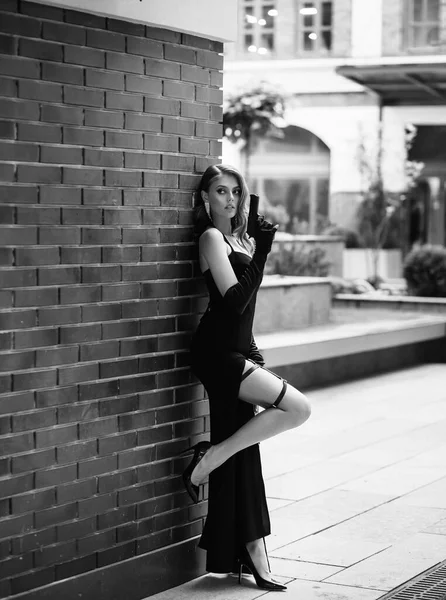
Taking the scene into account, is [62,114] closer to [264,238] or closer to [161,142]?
[161,142]

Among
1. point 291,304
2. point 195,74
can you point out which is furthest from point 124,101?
point 291,304

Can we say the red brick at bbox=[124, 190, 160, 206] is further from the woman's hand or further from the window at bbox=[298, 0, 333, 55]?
the window at bbox=[298, 0, 333, 55]

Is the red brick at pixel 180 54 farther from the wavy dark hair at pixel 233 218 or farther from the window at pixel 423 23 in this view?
the window at pixel 423 23

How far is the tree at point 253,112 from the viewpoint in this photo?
1802cm

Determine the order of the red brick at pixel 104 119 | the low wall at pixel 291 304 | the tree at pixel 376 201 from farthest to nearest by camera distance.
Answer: the tree at pixel 376 201
the low wall at pixel 291 304
the red brick at pixel 104 119

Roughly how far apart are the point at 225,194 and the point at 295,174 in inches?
988

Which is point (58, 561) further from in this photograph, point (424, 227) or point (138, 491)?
point (424, 227)

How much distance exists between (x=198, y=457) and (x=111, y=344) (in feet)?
2.33

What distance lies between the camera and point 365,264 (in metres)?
25.4

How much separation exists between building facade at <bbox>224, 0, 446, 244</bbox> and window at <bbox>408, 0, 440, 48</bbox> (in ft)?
0.08

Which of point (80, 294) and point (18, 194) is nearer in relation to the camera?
point (18, 194)

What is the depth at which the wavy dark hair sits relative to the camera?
4945 millimetres

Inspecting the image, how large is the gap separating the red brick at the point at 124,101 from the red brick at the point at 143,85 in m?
0.03

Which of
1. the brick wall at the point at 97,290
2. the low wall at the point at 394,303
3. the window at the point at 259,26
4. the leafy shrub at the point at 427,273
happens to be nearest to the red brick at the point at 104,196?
the brick wall at the point at 97,290
